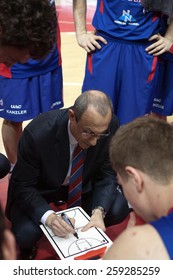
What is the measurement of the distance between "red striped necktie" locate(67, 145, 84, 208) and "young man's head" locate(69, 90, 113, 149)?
0.16m

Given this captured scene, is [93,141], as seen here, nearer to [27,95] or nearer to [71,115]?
[71,115]

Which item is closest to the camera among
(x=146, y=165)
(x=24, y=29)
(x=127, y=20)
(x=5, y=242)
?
(x=5, y=242)

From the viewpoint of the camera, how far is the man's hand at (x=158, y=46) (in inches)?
99.0

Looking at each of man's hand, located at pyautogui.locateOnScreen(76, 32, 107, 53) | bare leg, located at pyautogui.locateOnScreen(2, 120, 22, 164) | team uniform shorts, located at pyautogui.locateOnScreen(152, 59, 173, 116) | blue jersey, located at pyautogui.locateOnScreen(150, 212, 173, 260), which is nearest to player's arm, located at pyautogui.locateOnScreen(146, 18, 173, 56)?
team uniform shorts, located at pyautogui.locateOnScreen(152, 59, 173, 116)

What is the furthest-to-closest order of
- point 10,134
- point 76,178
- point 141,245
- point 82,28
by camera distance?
point 10,134, point 82,28, point 76,178, point 141,245

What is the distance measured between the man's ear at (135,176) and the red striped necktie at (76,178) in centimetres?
87

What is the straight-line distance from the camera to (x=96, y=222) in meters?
2.02

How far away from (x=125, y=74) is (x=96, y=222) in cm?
98

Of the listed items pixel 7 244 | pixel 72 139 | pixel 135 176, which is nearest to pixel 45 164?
pixel 72 139

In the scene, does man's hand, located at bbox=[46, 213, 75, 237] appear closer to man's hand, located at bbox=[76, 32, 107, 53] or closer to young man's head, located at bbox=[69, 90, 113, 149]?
young man's head, located at bbox=[69, 90, 113, 149]

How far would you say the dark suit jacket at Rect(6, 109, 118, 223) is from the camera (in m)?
2.07

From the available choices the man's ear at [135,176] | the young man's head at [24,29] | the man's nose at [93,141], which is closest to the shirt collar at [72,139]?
the man's nose at [93,141]

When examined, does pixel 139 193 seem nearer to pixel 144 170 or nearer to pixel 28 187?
pixel 144 170

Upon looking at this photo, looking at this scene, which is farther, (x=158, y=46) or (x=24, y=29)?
(x=158, y=46)
